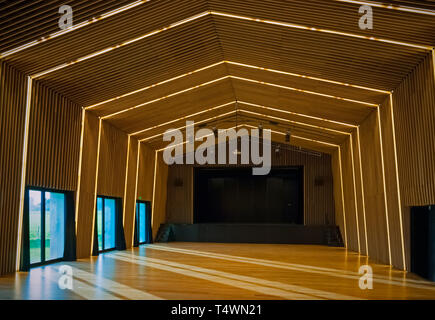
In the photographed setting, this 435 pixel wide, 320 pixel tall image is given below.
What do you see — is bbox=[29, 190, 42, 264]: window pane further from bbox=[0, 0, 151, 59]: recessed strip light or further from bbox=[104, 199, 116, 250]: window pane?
bbox=[104, 199, 116, 250]: window pane

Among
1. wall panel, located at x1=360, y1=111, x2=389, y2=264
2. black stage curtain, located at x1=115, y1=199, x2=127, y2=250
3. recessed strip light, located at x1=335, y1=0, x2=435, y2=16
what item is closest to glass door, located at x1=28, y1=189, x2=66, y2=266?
black stage curtain, located at x1=115, y1=199, x2=127, y2=250

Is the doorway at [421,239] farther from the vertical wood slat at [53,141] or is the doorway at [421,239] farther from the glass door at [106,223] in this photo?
the glass door at [106,223]

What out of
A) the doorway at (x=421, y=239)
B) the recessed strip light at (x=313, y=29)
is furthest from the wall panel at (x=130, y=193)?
the doorway at (x=421, y=239)

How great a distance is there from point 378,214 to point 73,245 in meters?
7.70

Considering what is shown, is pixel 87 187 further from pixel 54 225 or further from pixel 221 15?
pixel 221 15

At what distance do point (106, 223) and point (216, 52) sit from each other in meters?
6.72

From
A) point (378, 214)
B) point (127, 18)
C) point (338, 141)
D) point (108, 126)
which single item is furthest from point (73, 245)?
point (338, 141)

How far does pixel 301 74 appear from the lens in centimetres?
1059

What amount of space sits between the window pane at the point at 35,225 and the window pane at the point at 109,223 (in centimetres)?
377

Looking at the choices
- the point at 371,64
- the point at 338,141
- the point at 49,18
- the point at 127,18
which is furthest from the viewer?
the point at 338,141

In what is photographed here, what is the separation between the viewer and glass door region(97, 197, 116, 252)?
1386 cm

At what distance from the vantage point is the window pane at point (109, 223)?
14.4 m

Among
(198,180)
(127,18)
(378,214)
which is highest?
(127,18)
